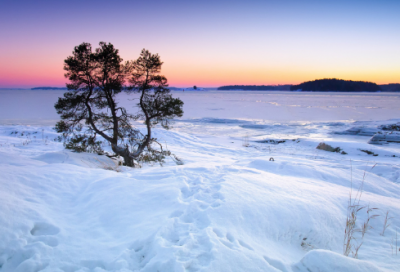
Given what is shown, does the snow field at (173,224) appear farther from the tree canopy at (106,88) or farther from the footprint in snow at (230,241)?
the tree canopy at (106,88)

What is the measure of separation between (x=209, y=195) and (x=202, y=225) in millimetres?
1076

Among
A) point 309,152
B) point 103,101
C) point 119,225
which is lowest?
point 309,152

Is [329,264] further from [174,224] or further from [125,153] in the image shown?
[125,153]

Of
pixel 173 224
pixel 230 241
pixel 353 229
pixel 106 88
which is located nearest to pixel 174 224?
pixel 173 224

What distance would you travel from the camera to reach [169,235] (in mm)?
3002

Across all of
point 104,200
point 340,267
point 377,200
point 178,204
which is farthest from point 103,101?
point 377,200

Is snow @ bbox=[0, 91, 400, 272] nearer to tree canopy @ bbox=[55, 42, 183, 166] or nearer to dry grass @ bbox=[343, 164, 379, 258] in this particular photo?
A: dry grass @ bbox=[343, 164, 379, 258]

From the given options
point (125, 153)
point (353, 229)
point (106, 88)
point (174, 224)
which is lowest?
point (353, 229)

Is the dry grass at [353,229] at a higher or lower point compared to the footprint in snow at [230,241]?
lower

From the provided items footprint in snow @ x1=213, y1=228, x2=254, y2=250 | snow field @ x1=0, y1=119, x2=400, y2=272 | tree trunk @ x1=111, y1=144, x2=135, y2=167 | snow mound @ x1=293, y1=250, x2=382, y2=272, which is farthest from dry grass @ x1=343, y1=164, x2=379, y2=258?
tree trunk @ x1=111, y1=144, x2=135, y2=167

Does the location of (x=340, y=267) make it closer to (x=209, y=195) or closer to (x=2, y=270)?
(x=209, y=195)

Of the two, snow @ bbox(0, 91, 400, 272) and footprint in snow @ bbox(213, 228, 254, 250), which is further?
footprint in snow @ bbox(213, 228, 254, 250)

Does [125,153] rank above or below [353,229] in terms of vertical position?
above

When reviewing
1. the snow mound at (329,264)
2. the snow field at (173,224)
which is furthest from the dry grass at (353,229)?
A: the snow mound at (329,264)
